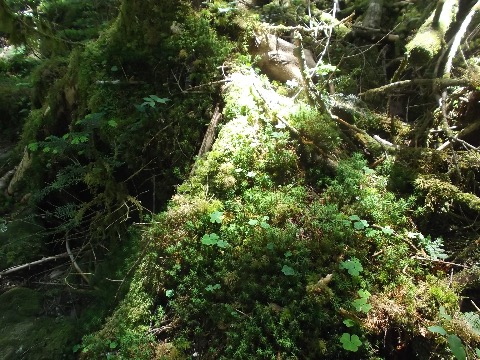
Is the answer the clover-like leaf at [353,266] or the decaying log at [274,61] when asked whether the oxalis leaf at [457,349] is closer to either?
the clover-like leaf at [353,266]

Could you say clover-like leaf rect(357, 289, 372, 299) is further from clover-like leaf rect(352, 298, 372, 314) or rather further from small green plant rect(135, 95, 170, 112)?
small green plant rect(135, 95, 170, 112)

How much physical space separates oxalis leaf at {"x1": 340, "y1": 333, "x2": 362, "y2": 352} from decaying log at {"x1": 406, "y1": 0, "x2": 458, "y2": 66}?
310 centimetres

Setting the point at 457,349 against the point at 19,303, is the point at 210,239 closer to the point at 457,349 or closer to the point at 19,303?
the point at 457,349

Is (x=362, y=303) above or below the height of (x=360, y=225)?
below

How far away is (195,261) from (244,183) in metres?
0.91

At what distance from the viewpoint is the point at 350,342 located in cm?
241

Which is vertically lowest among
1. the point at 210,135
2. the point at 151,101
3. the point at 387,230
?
the point at 387,230

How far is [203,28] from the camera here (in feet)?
15.4

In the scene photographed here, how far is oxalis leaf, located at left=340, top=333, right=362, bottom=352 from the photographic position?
7.81 feet

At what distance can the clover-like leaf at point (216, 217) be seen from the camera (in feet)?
10.3

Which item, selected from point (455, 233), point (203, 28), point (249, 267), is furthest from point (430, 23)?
point (249, 267)

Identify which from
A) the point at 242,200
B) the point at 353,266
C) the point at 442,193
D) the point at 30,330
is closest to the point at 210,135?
the point at 242,200

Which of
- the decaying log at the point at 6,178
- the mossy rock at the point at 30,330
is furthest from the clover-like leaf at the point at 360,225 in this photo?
the decaying log at the point at 6,178

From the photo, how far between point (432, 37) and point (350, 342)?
3.36 m
